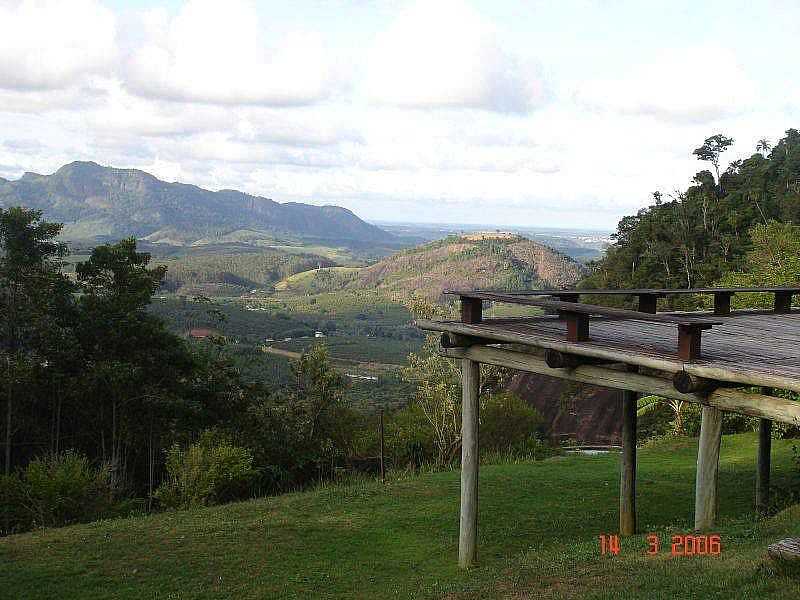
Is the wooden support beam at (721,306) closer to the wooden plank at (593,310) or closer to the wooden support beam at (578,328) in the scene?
the wooden plank at (593,310)

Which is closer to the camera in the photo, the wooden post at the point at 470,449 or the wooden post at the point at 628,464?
the wooden post at the point at 470,449

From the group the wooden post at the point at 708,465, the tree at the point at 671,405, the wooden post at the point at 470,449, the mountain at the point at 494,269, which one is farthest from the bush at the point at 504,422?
the mountain at the point at 494,269

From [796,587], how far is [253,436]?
1080 inches

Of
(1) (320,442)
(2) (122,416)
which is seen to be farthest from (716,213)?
(2) (122,416)

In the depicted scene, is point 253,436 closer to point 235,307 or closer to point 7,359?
point 7,359

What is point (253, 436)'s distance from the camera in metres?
31.7

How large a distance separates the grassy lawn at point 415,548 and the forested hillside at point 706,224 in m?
32.4

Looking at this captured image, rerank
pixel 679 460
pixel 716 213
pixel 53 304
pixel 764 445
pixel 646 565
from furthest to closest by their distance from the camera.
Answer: pixel 716 213
pixel 53 304
pixel 679 460
pixel 764 445
pixel 646 565

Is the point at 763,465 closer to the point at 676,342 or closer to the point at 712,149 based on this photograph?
the point at 676,342

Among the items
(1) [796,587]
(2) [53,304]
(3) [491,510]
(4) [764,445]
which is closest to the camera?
(1) [796,587]

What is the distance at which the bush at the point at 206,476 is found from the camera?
2214 centimetres

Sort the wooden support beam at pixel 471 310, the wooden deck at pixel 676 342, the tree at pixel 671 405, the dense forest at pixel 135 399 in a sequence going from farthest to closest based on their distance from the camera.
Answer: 1. the dense forest at pixel 135 399
2. the tree at pixel 671 405
3. the wooden support beam at pixel 471 310
4. the wooden deck at pixel 676 342

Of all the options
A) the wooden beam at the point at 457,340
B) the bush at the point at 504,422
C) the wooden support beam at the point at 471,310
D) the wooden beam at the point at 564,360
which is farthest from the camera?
the bush at the point at 504,422
